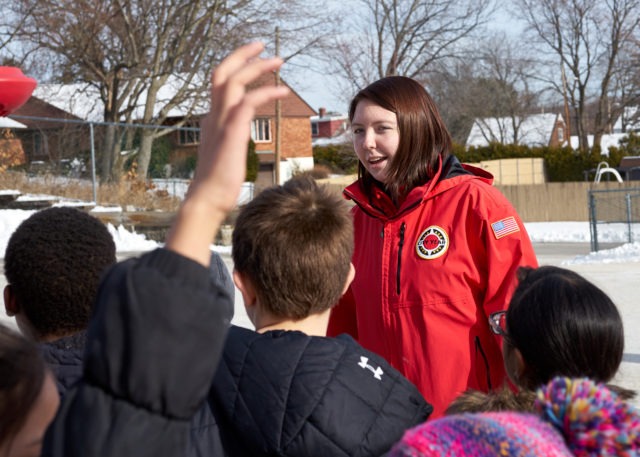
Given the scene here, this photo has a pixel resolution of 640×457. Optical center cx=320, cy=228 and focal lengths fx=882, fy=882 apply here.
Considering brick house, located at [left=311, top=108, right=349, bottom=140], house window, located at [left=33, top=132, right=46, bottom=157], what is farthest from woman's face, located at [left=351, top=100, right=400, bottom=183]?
brick house, located at [left=311, top=108, right=349, bottom=140]

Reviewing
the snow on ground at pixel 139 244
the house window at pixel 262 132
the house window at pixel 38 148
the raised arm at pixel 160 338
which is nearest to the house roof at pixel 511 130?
the house window at pixel 262 132

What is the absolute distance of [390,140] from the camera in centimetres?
327

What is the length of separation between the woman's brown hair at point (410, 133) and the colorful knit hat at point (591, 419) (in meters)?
1.83

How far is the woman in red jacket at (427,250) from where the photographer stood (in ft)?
9.85

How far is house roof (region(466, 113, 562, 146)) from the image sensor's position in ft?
212

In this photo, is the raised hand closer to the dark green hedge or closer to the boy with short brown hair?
the boy with short brown hair

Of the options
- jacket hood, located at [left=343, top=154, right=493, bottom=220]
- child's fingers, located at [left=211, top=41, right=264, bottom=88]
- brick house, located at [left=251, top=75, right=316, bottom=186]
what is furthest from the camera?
brick house, located at [left=251, top=75, right=316, bottom=186]

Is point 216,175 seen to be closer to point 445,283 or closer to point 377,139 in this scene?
point 445,283

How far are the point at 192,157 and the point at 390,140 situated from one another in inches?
827

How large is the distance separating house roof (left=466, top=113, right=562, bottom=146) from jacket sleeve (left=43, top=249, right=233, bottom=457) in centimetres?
6271

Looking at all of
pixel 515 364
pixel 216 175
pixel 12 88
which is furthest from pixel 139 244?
pixel 216 175

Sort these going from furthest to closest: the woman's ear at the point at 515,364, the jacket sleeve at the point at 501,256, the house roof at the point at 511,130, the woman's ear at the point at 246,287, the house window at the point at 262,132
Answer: the house roof at the point at 511,130
the house window at the point at 262,132
the jacket sleeve at the point at 501,256
the woman's ear at the point at 246,287
the woman's ear at the point at 515,364

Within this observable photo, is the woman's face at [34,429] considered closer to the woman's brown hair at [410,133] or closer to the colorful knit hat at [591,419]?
the colorful knit hat at [591,419]

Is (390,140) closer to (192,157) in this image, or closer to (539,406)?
(539,406)
